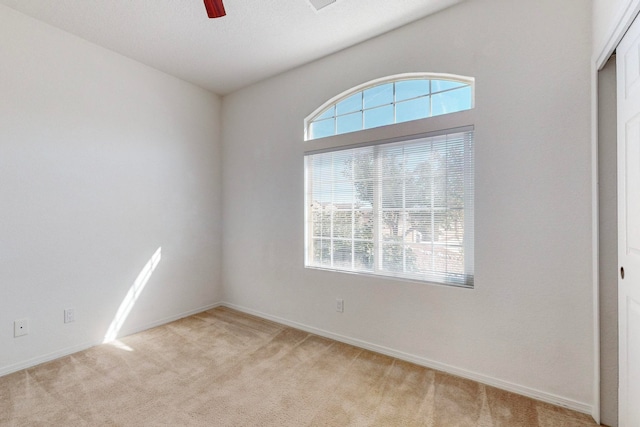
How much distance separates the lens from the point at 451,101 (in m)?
2.23

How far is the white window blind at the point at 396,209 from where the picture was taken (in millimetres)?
2178

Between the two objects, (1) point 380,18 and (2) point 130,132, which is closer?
(1) point 380,18

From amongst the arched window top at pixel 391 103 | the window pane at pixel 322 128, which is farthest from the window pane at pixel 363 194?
the window pane at pixel 322 128

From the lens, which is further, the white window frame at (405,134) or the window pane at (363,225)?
the window pane at (363,225)

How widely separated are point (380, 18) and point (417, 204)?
156 centimetres

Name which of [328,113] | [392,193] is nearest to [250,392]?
[392,193]

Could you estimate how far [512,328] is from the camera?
1935 millimetres

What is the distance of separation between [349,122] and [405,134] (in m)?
0.64

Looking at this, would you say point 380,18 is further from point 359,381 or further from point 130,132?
point 359,381

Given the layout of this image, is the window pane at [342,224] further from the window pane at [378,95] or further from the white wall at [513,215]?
the window pane at [378,95]

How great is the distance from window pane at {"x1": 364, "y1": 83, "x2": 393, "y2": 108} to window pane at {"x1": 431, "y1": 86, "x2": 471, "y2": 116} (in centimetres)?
40

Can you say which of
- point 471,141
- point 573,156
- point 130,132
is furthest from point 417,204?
point 130,132

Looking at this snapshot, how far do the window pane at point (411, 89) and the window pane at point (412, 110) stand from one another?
0.15 feet

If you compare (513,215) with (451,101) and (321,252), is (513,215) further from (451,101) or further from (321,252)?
(321,252)
